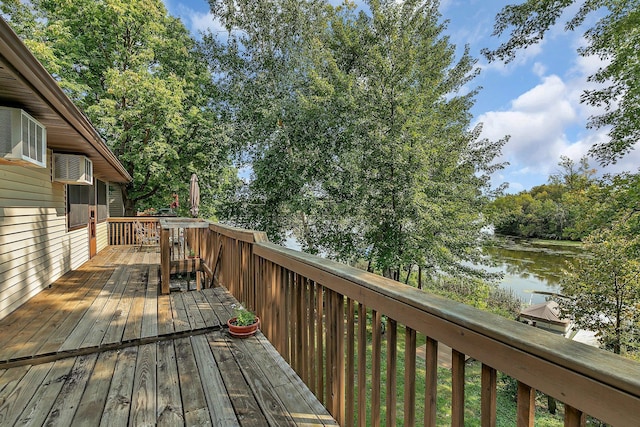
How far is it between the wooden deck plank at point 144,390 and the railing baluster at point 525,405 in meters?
1.82

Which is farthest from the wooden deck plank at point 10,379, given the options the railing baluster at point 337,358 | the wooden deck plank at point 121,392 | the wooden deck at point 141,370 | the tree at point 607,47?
the tree at point 607,47

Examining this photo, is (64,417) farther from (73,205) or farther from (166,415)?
(73,205)

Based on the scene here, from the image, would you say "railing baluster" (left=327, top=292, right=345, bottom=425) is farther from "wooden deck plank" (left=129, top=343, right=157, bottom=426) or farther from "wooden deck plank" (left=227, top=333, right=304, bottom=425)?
"wooden deck plank" (left=129, top=343, right=157, bottom=426)

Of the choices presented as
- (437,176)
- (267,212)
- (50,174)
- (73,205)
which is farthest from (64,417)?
(437,176)

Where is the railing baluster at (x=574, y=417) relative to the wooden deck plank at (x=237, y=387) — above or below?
above

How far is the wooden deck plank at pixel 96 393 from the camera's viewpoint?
5.68 ft

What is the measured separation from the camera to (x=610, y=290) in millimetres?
6512

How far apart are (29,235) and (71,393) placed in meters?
3.21

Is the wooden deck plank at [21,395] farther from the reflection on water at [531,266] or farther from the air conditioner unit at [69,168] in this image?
the reflection on water at [531,266]

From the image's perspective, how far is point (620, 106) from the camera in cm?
696

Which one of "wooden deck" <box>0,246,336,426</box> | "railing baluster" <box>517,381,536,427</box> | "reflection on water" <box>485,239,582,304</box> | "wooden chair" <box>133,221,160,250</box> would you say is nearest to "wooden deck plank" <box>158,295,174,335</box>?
"wooden deck" <box>0,246,336,426</box>

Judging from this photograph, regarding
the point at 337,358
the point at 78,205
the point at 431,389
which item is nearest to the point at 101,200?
the point at 78,205

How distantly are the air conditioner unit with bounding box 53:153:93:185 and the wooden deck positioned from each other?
2.21m

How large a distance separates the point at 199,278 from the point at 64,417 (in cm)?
371
